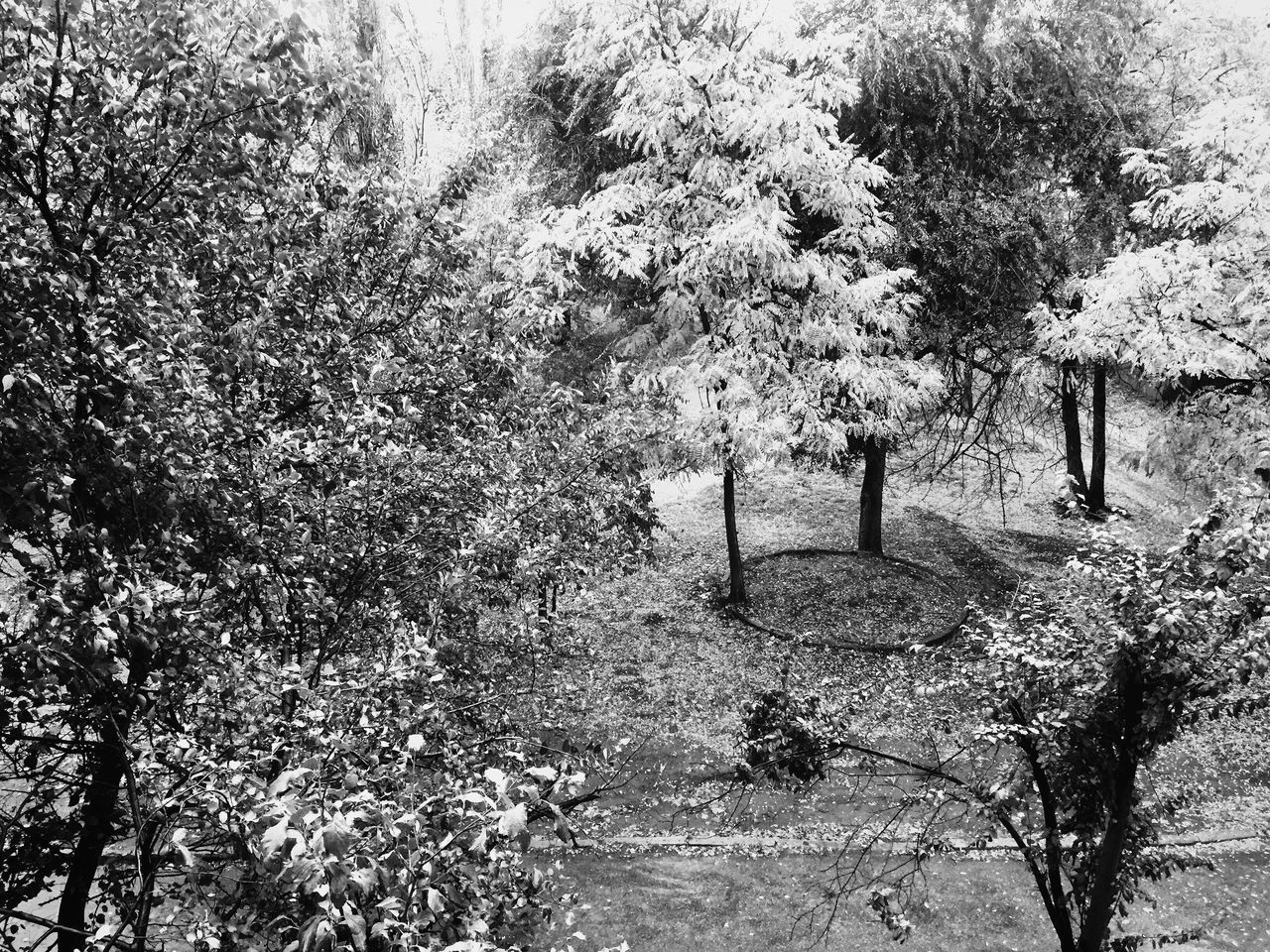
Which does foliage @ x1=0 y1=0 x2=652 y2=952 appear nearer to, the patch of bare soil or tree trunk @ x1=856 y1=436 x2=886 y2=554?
the patch of bare soil

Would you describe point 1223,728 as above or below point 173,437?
below

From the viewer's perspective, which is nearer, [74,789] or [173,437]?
[173,437]

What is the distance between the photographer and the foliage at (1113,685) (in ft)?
16.3

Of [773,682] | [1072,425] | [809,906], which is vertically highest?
[1072,425]

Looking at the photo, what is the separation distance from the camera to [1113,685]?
17.9ft

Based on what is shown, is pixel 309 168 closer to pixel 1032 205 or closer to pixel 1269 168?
pixel 1269 168

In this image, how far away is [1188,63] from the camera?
16.5 meters

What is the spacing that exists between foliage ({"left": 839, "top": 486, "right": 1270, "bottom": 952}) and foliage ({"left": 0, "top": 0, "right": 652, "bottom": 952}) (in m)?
3.40

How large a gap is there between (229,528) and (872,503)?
14484 millimetres

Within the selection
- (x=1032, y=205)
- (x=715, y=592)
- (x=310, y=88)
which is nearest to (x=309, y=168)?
(x=310, y=88)

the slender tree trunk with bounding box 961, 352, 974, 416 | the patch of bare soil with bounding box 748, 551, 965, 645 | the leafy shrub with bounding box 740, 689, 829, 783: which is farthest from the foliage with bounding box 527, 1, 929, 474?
the leafy shrub with bounding box 740, 689, 829, 783

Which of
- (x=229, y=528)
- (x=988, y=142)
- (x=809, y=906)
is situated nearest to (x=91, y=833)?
(x=229, y=528)

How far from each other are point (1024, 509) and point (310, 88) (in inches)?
827

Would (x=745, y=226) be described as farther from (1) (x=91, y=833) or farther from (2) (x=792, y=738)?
(1) (x=91, y=833)
